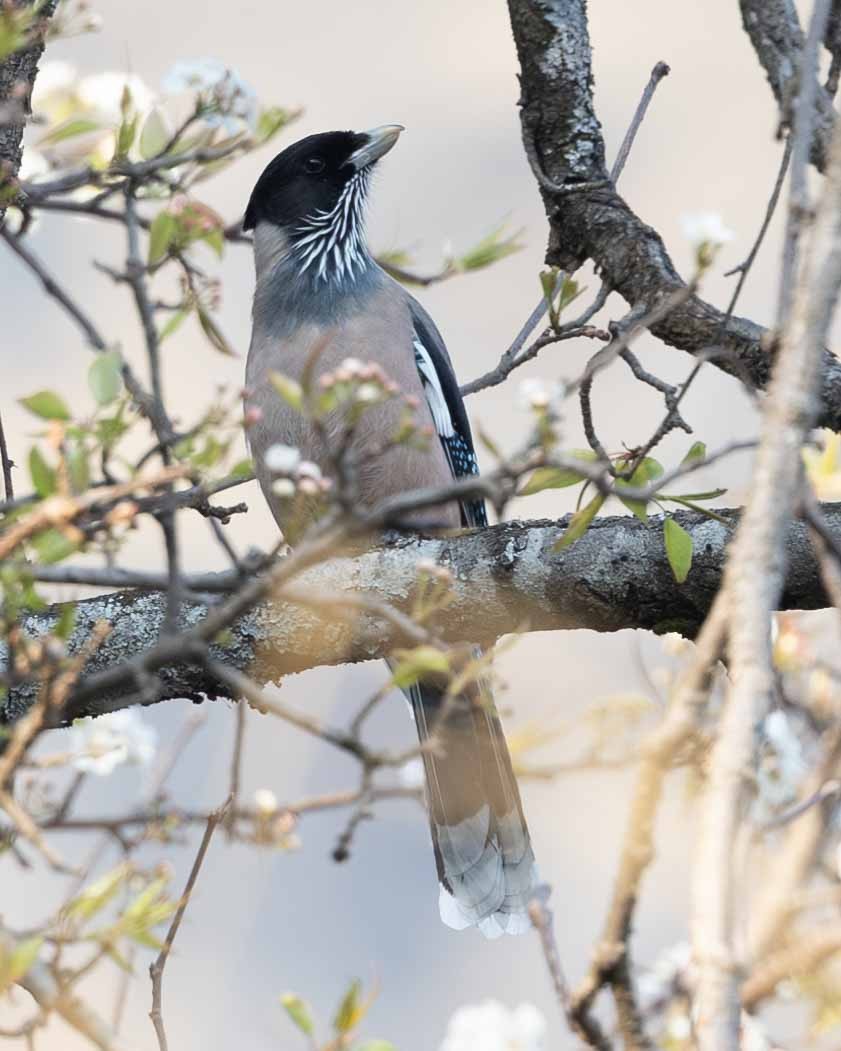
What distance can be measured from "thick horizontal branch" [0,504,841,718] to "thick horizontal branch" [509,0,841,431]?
76 centimetres

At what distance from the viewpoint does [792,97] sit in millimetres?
2125

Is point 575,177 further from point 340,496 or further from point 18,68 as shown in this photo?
point 340,496

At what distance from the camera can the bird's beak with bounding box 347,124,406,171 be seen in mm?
4711

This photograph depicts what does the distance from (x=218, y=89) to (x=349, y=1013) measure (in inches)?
61.4

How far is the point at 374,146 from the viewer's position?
4.73 m

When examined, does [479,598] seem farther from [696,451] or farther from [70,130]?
[70,130]

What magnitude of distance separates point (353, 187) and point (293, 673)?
2.14 metres

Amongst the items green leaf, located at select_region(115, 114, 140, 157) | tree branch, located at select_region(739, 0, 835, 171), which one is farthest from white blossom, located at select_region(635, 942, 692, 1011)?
tree branch, located at select_region(739, 0, 835, 171)

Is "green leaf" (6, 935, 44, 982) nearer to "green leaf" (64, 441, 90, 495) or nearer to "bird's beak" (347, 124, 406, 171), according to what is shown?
"green leaf" (64, 441, 90, 495)

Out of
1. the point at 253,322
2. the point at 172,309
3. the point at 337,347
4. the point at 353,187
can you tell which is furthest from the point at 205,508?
the point at 353,187

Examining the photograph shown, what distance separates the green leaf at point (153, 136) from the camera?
267 centimetres

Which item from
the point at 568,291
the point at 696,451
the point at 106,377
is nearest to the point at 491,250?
the point at 568,291

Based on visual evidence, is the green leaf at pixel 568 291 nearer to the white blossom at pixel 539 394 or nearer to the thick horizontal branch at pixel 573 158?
the thick horizontal branch at pixel 573 158

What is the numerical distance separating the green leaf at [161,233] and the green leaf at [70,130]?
54 cm
